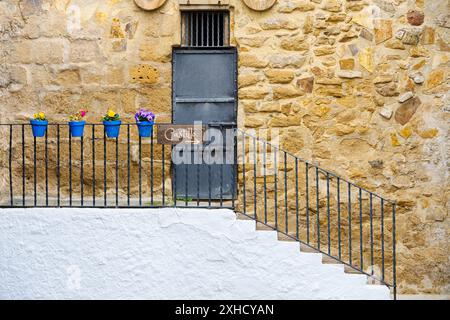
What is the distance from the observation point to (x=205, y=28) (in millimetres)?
9609

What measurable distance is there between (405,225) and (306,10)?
2878 millimetres

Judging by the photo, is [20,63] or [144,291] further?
[20,63]

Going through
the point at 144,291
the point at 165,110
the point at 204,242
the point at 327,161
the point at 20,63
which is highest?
the point at 20,63

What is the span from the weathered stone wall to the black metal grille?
0.15 meters

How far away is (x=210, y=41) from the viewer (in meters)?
9.61

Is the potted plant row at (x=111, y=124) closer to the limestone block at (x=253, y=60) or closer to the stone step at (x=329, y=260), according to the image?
the limestone block at (x=253, y=60)

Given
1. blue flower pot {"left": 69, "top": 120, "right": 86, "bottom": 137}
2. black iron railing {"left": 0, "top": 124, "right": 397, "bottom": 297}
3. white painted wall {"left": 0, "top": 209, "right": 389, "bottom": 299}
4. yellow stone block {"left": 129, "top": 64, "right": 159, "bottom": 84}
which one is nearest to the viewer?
white painted wall {"left": 0, "top": 209, "right": 389, "bottom": 299}

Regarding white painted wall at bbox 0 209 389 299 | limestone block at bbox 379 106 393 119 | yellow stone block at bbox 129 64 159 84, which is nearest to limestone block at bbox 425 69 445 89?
limestone block at bbox 379 106 393 119

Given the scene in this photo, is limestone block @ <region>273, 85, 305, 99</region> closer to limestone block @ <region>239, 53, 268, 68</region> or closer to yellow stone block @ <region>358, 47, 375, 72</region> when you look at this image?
limestone block @ <region>239, 53, 268, 68</region>

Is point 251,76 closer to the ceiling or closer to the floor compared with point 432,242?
closer to the ceiling

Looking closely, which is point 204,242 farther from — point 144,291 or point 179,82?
point 179,82

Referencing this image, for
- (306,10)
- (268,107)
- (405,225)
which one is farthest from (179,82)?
(405,225)

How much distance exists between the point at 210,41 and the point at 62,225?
3.07 m

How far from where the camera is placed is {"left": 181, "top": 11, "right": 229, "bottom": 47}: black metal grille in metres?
9.55
